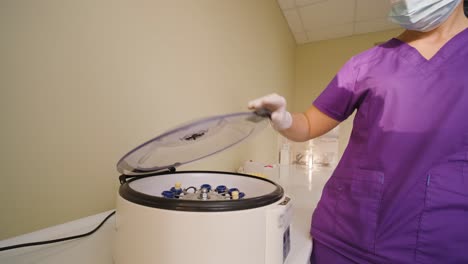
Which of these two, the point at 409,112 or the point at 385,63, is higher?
the point at 385,63

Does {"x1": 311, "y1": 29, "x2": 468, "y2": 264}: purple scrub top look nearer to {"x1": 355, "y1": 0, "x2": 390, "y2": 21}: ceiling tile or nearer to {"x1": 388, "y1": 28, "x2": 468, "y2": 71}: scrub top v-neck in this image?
{"x1": 388, "y1": 28, "x2": 468, "y2": 71}: scrub top v-neck

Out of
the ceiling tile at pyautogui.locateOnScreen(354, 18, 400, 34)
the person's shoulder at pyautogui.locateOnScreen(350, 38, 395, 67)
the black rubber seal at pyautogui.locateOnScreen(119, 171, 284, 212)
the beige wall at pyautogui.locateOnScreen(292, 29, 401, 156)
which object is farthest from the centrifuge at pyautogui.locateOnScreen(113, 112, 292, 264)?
the ceiling tile at pyautogui.locateOnScreen(354, 18, 400, 34)

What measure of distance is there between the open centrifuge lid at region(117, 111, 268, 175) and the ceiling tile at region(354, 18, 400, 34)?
2.33m

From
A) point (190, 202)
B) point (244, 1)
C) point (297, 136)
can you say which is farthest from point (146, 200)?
point (244, 1)

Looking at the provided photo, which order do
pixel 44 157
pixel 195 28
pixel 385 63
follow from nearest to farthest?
pixel 44 157, pixel 385 63, pixel 195 28

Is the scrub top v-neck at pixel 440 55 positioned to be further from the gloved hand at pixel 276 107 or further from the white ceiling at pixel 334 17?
the white ceiling at pixel 334 17

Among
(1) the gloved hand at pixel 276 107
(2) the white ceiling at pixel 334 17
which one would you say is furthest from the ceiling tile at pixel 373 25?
(1) the gloved hand at pixel 276 107

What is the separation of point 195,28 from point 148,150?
0.59 m

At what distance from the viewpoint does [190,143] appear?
0.44m

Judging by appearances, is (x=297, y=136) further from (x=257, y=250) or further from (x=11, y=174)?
(x=11, y=174)

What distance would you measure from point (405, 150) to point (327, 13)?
1.94 m

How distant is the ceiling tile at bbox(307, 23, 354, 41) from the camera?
2.24 m

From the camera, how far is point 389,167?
19.3 inches

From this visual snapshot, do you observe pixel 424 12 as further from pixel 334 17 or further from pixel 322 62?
pixel 322 62
